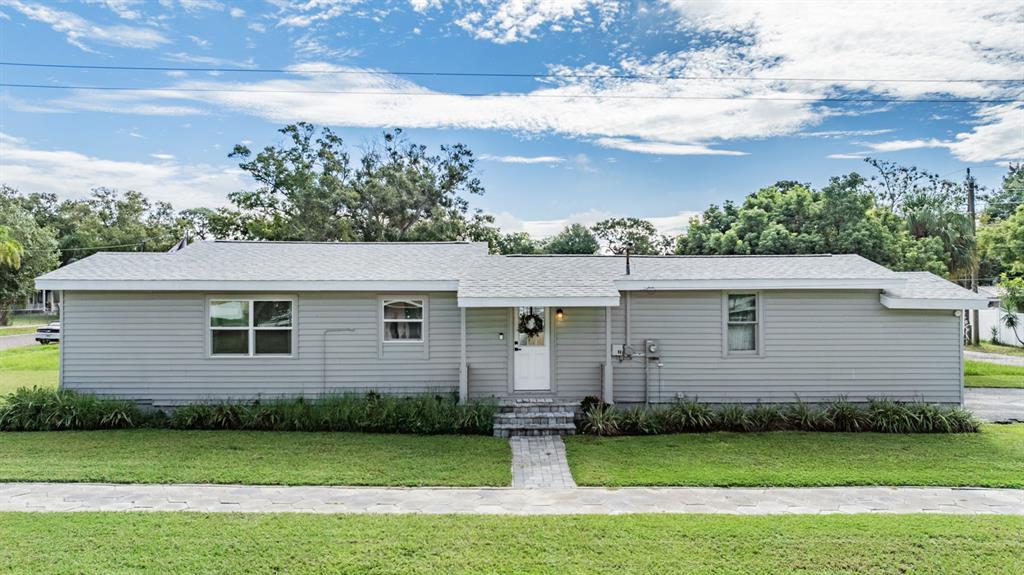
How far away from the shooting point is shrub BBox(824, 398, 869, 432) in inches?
377

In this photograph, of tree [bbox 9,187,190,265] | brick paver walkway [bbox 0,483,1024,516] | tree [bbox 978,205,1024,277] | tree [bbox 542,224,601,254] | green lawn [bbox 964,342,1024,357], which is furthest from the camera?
tree [bbox 9,187,190,265]

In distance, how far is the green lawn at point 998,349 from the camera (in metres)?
21.2

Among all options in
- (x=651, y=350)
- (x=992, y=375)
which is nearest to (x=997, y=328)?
(x=992, y=375)

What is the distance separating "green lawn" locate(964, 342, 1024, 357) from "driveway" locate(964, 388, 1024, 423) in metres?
10.3

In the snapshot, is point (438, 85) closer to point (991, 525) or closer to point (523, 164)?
point (523, 164)

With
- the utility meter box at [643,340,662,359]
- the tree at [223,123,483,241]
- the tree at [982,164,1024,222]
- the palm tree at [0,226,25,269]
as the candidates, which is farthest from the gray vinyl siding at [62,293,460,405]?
the tree at [982,164,1024,222]

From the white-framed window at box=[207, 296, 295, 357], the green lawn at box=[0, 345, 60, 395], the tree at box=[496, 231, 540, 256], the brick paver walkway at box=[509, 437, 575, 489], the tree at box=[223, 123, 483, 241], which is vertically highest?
the tree at box=[223, 123, 483, 241]

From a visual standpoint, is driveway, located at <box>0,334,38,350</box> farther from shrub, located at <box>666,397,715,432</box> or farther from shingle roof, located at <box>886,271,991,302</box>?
shingle roof, located at <box>886,271,991,302</box>

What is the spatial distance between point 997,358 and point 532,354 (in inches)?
770

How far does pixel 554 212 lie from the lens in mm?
29422

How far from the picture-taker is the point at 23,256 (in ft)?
124

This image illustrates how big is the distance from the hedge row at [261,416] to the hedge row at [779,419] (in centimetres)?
226

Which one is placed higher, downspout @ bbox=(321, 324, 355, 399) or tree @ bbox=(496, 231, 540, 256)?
tree @ bbox=(496, 231, 540, 256)

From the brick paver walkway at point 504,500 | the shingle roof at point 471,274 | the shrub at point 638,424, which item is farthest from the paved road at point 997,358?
the shrub at point 638,424
